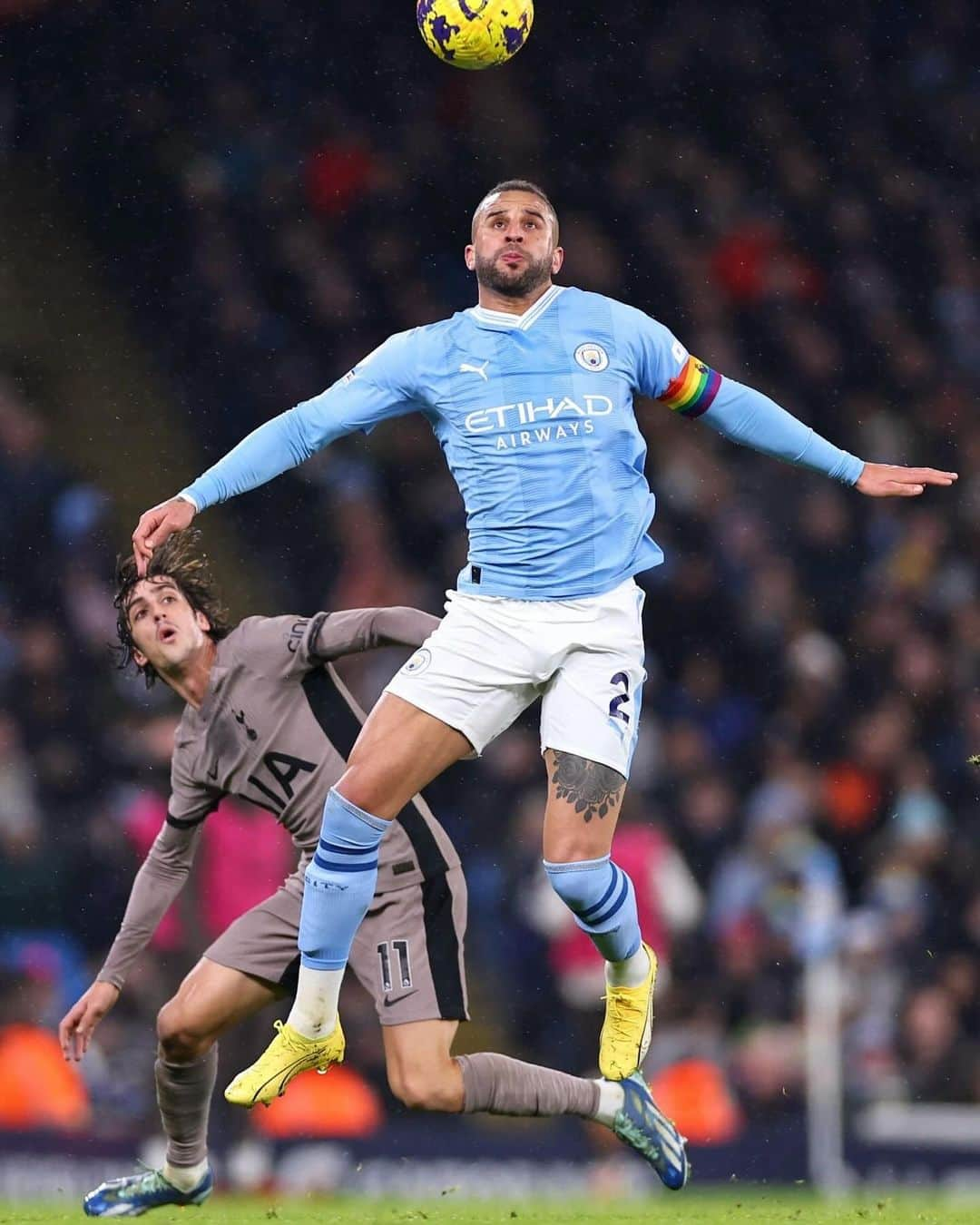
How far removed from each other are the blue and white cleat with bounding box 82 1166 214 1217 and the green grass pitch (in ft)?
0.18

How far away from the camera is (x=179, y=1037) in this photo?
686 cm

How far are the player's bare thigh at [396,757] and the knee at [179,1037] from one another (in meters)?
1.22

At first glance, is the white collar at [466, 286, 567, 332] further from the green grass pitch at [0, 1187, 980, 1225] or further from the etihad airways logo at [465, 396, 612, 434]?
the green grass pitch at [0, 1187, 980, 1225]

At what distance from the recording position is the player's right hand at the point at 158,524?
5836mm

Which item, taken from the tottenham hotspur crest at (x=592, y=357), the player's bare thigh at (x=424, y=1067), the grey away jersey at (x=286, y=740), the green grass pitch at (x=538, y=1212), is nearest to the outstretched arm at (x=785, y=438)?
the tottenham hotspur crest at (x=592, y=357)

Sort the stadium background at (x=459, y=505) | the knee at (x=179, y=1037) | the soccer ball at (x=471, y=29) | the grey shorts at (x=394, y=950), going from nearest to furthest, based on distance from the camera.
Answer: the grey shorts at (x=394, y=950) → the knee at (x=179, y=1037) → the soccer ball at (x=471, y=29) → the stadium background at (x=459, y=505)

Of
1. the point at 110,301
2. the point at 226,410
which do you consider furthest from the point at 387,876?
the point at 110,301

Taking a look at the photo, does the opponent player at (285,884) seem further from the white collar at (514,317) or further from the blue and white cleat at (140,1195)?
the white collar at (514,317)

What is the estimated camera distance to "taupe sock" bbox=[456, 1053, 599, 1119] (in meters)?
6.62

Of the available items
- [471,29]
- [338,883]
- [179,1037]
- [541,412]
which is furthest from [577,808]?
[471,29]

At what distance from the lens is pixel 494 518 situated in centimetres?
615

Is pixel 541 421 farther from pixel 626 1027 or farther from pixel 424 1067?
pixel 424 1067

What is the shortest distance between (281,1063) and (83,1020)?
93cm

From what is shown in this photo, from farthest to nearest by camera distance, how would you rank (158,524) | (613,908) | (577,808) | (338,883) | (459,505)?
(459,505)
(613,908)
(338,883)
(577,808)
(158,524)
